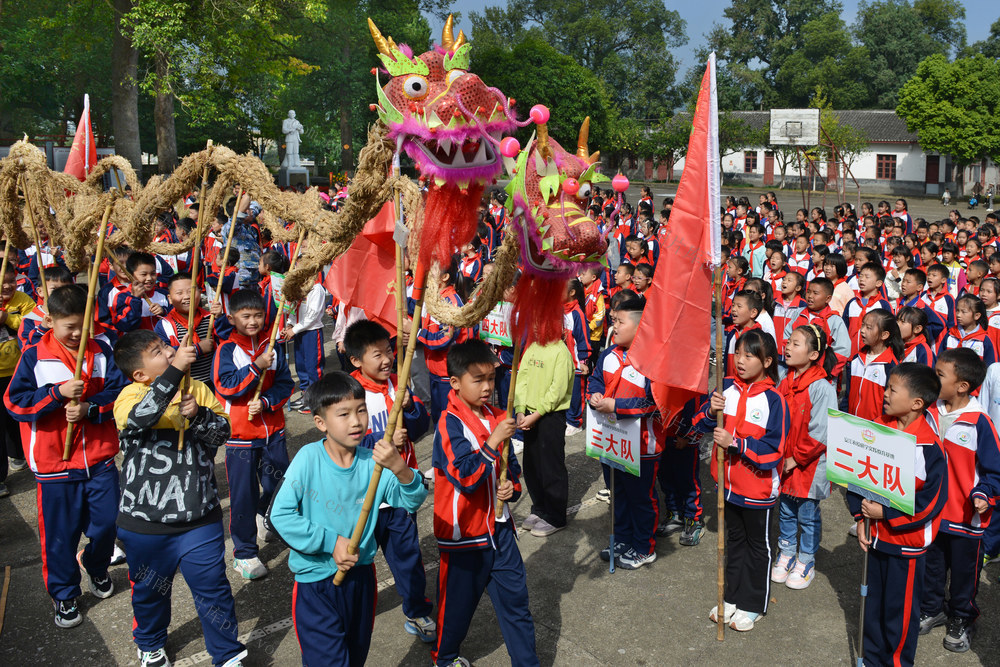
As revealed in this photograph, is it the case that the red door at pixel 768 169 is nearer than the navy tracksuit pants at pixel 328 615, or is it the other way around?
the navy tracksuit pants at pixel 328 615

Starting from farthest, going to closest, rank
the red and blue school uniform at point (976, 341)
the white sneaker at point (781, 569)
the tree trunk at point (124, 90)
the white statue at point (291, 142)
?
the white statue at point (291, 142), the tree trunk at point (124, 90), the red and blue school uniform at point (976, 341), the white sneaker at point (781, 569)

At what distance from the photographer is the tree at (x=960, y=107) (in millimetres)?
39688

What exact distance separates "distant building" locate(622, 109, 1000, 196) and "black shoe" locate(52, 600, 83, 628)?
4434cm

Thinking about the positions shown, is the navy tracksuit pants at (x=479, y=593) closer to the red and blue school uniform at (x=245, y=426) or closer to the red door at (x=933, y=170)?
the red and blue school uniform at (x=245, y=426)

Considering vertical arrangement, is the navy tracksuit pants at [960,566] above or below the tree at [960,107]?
below

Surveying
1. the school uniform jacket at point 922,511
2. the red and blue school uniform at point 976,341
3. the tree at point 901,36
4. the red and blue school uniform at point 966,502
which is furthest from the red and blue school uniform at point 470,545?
the tree at point 901,36

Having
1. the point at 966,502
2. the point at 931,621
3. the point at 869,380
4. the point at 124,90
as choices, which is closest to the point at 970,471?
the point at 966,502

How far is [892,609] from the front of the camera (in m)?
4.12

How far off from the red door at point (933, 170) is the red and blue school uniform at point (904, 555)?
163 ft

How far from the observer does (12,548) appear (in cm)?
582

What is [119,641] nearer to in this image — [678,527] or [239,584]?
[239,584]

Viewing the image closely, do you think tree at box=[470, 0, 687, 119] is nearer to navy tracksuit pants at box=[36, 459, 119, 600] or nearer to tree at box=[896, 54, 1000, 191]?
tree at box=[896, 54, 1000, 191]

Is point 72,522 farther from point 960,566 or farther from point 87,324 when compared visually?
point 960,566

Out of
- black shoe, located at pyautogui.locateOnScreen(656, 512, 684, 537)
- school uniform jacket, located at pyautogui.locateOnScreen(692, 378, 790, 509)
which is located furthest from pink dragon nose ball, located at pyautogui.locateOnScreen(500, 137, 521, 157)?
black shoe, located at pyautogui.locateOnScreen(656, 512, 684, 537)
